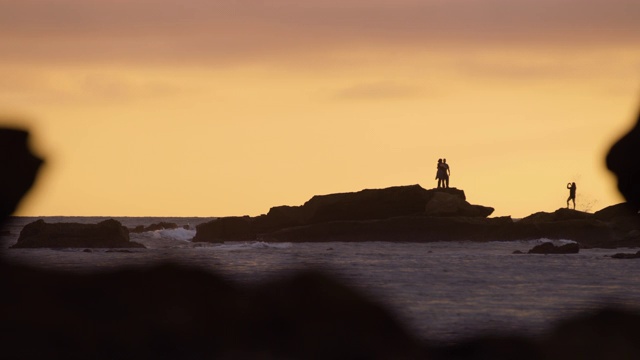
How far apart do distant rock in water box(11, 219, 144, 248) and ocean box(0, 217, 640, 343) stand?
2402 millimetres

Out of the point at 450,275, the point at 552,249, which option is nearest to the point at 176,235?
the point at 552,249

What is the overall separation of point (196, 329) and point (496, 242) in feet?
190

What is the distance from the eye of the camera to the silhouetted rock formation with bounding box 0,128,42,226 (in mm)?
19422

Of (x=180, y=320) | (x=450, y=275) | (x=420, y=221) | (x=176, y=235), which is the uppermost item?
(x=176, y=235)

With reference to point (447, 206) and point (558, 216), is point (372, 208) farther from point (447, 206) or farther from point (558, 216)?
point (558, 216)

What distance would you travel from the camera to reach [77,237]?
217 feet

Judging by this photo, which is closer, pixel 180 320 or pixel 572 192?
pixel 180 320

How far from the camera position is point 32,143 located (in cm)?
1967

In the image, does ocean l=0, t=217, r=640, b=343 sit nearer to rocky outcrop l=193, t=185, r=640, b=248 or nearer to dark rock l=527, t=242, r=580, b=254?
dark rock l=527, t=242, r=580, b=254

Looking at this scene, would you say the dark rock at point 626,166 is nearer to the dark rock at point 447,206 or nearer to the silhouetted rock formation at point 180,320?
the silhouetted rock formation at point 180,320

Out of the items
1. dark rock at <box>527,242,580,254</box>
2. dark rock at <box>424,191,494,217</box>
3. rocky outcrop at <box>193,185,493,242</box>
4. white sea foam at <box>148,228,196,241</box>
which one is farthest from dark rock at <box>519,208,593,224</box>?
white sea foam at <box>148,228,196,241</box>

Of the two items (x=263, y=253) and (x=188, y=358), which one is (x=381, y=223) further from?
(x=188, y=358)

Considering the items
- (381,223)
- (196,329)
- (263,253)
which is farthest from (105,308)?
(381,223)

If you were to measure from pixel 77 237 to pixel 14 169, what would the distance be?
47.4 meters
